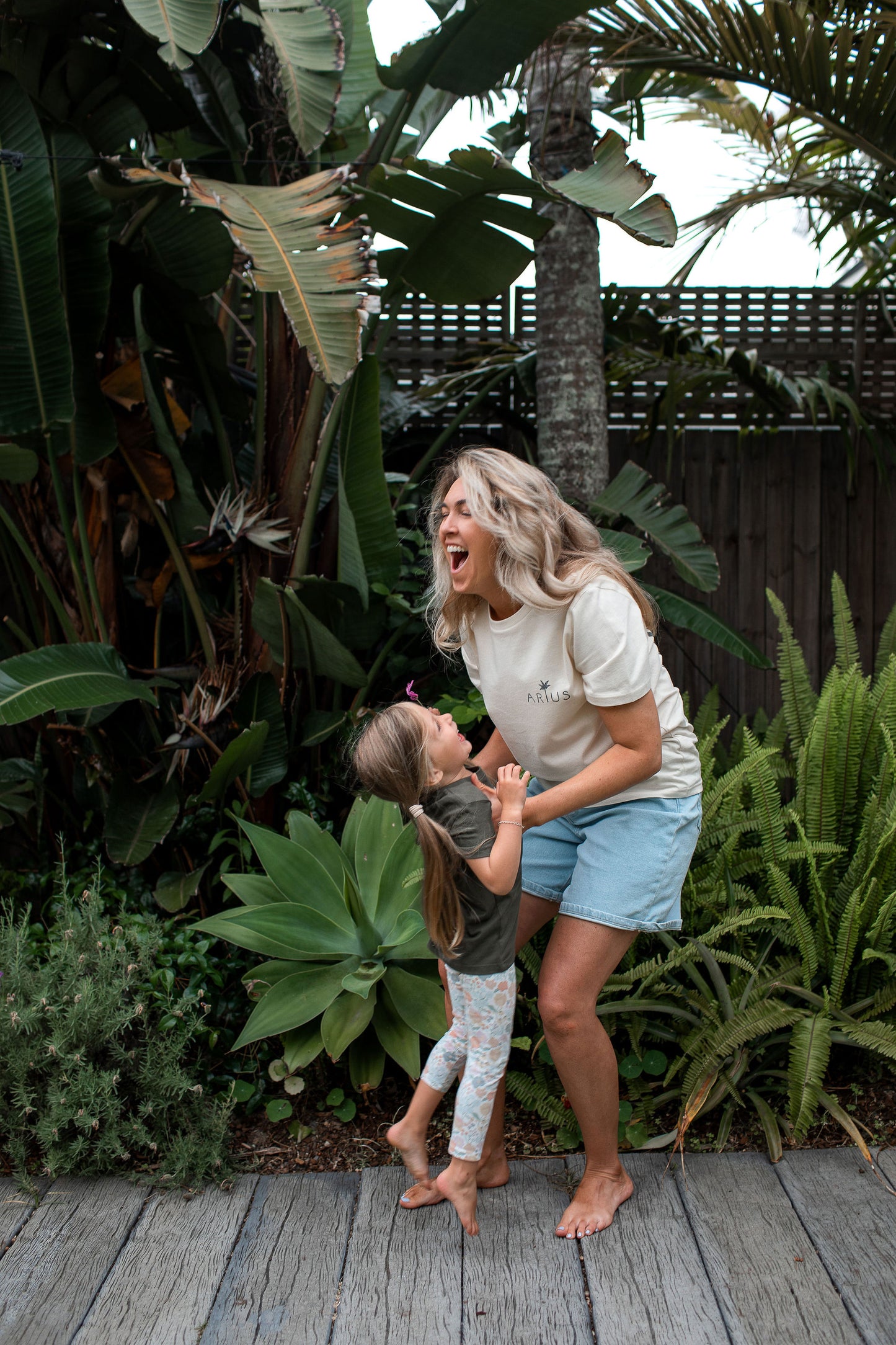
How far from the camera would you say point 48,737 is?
12.9 feet

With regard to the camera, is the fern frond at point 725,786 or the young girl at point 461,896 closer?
the young girl at point 461,896

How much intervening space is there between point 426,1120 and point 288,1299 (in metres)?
0.47

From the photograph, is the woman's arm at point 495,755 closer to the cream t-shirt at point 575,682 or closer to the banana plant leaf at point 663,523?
the cream t-shirt at point 575,682

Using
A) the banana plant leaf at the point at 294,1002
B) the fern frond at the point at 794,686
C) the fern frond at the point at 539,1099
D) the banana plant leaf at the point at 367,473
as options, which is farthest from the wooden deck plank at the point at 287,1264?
the fern frond at the point at 794,686

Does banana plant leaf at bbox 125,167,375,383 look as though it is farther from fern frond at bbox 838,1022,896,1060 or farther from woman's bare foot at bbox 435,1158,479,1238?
fern frond at bbox 838,1022,896,1060

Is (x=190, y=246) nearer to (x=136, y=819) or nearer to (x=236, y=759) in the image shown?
(x=236, y=759)

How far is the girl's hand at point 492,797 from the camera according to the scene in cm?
220

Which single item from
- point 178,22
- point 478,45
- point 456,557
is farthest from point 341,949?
point 478,45

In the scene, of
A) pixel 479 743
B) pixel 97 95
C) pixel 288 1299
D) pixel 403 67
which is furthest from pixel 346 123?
pixel 288 1299

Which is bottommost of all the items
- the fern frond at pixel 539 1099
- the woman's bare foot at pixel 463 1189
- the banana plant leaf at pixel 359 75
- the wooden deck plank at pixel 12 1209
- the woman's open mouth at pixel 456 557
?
the wooden deck plank at pixel 12 1209

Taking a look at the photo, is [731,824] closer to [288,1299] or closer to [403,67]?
[288,1299]

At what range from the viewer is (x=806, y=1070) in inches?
103

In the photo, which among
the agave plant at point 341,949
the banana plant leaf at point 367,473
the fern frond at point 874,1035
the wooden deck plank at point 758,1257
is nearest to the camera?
the wooden deck plank at point 758,1257

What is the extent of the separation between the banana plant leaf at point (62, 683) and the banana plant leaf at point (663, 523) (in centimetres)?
198
